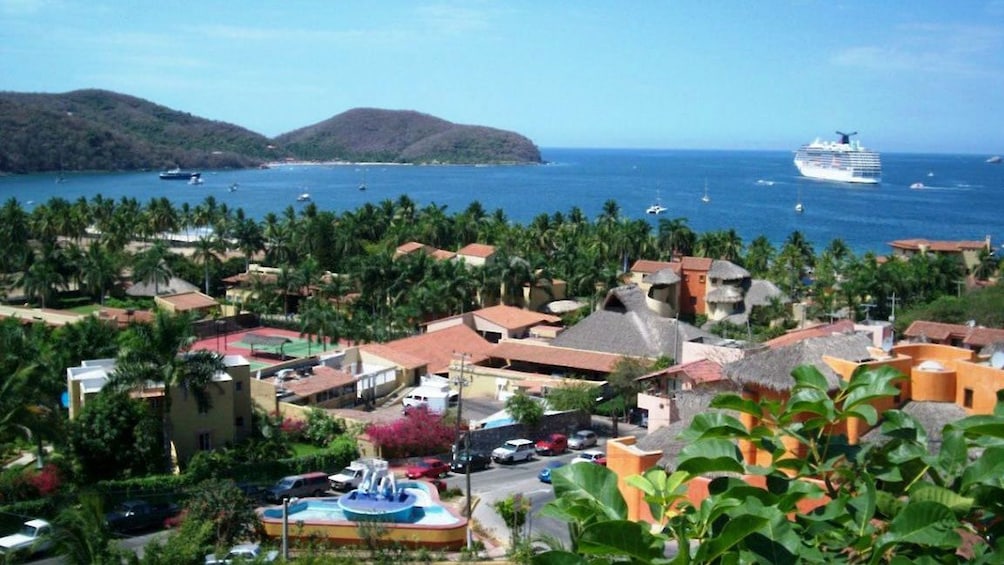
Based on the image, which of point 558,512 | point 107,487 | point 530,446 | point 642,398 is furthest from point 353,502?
point 558,512

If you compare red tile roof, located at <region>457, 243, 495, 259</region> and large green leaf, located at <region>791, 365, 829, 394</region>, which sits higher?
large green leaf, located at <region>791, 365, 829, 394</region>

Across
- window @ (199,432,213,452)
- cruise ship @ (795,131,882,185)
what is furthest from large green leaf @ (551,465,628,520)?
cruise ship @ (795,131,882,185)

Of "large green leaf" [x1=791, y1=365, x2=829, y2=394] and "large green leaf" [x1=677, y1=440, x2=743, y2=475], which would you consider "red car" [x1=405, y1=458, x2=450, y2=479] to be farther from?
"large green leaf" [x1=677, y1=440, x2=743, y2=475]

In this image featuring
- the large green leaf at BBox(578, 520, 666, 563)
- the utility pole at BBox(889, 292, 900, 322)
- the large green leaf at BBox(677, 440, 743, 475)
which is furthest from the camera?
the utility pole at BBox(889, 292, 900, 322)

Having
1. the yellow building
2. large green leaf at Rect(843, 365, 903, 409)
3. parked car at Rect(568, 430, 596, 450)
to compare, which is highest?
large green leaf at Rect(843, 365, 903, 409)

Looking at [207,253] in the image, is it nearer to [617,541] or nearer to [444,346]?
[444,346]

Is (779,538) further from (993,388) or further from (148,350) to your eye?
(148,350)

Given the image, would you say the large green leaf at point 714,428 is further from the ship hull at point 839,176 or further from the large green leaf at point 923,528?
the ship hull at point 839,176

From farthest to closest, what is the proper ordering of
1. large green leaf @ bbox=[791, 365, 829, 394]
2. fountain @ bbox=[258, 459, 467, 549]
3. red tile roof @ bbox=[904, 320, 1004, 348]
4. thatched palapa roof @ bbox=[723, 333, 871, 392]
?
1. red tile roof @ bbox=[904, 320, 1004, 348]
2. fountain @ bbox=[258, 459, 467, 549]
3. thatched palapa roof @ bbox=[723, 333, 871, 392]
4. large green leaf @ bbox=[791, 365, 829, 394]
